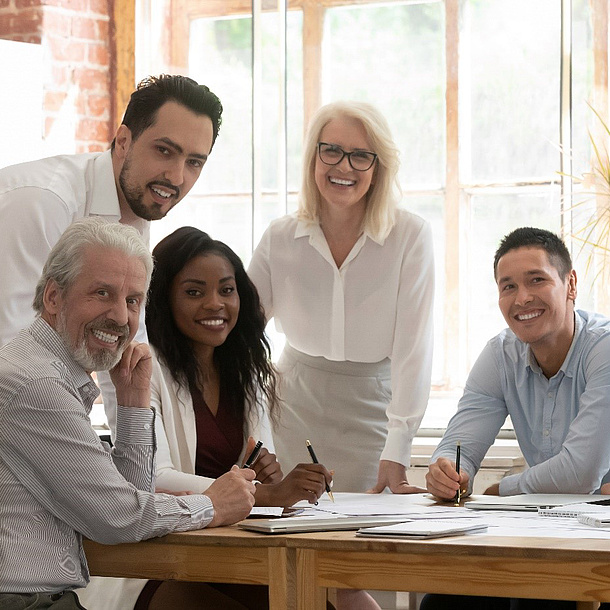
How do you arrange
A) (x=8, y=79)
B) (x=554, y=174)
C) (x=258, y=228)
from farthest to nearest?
(x=258, y=228) → (x=554, y=174) → (x=8, y=79)

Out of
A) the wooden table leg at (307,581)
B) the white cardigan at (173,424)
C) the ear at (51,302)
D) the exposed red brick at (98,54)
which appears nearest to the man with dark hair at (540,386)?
the white cardigan at (173,424)

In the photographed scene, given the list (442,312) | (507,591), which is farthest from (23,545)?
(442,312)

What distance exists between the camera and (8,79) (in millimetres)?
3629

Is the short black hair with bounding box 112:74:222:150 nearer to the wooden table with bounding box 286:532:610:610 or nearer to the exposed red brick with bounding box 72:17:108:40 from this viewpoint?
the wooden table with bounding box 286:532:610:610

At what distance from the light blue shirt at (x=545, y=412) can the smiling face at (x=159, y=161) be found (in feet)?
2.97

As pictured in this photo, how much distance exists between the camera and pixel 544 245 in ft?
8.96

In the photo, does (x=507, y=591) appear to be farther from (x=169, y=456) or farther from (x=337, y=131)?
(x=337, y=131)

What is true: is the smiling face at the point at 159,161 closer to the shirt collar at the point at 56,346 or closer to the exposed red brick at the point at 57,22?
the shirt collar at the point at 56,346

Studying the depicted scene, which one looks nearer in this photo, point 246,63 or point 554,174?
point 554,174

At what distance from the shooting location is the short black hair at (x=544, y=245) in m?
2.73

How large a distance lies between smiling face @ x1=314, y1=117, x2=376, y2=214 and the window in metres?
1.13

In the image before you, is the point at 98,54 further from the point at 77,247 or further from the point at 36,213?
the point at 77,247

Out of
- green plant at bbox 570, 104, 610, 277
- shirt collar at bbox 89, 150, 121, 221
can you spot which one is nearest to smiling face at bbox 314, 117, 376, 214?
shirt collar at bbox 89, 150, 121, 221

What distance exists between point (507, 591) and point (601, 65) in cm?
271
